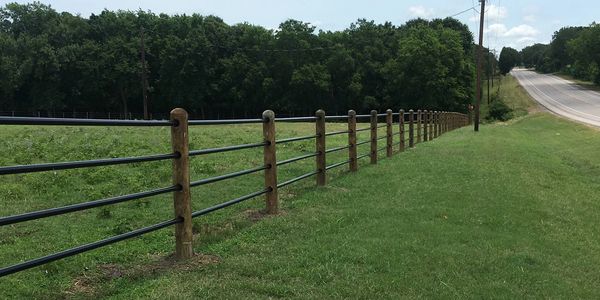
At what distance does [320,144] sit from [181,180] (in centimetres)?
447

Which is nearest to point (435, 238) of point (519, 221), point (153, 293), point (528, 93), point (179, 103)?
point (519, 221)

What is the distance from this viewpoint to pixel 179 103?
251 feet

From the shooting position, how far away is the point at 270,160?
6.68 metres

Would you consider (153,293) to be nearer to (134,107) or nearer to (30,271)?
(30,271)

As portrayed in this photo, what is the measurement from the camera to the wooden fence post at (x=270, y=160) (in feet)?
21.6

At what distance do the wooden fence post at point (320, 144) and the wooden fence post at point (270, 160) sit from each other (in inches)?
88.6

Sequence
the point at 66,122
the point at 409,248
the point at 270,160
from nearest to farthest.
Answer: the point at 66,122, the point at 409,248, the point at 270,160

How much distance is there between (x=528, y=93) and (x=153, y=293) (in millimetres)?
91023

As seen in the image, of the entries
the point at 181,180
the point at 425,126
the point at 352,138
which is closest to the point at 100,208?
the point at 181,180

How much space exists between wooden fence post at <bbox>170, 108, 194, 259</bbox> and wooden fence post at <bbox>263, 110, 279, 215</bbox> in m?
1.90

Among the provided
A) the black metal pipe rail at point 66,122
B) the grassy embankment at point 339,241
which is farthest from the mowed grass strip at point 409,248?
the black metal pipe rail at point 66,122

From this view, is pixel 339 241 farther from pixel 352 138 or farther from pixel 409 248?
pixel 352 138

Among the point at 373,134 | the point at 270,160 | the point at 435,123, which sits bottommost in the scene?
the point at 435,123

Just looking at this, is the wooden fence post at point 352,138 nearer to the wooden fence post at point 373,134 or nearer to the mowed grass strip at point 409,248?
the wooden fence post at point 373,134
